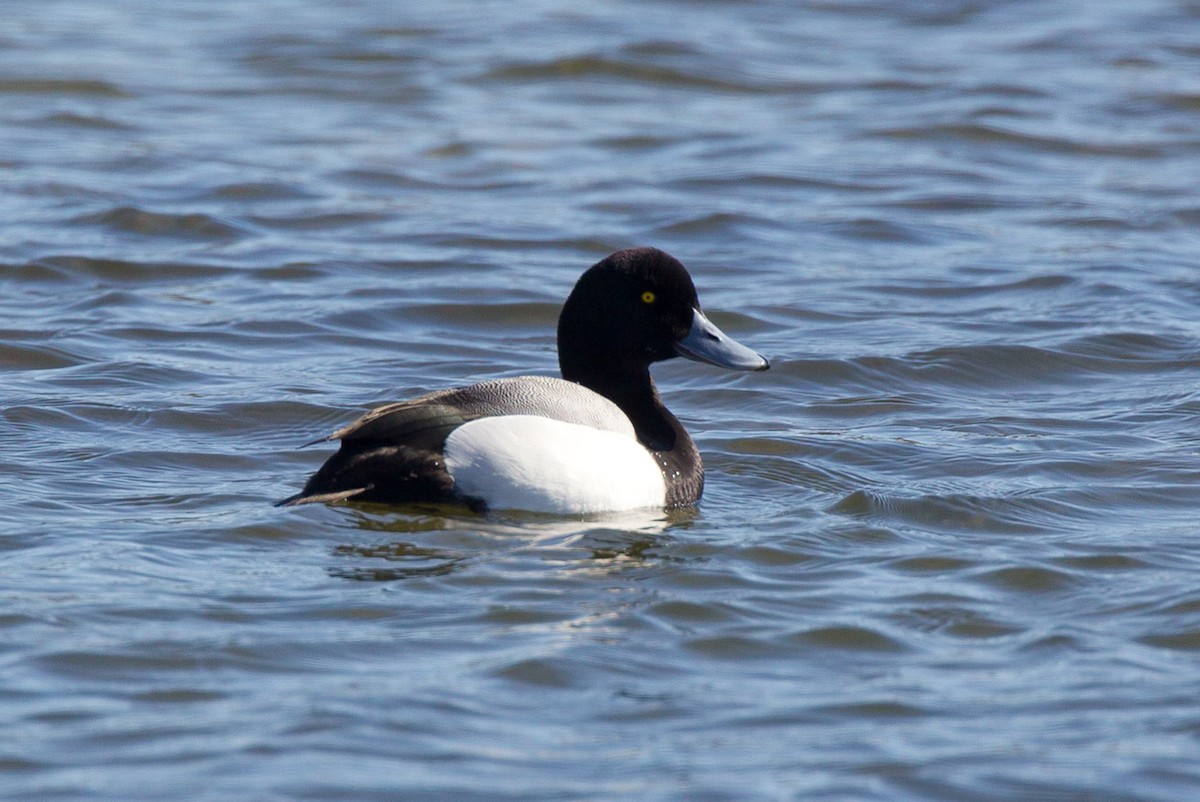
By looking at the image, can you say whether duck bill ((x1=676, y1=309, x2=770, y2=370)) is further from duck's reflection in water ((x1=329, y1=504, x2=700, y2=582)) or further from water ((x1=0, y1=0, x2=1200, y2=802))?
duck's reflection in water ((x1=329, y1=504, x2=700, y2=582))

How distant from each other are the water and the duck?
0.13m

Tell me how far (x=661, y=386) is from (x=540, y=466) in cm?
263

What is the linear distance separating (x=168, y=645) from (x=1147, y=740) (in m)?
2.57

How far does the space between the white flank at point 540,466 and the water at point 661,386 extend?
11 cm

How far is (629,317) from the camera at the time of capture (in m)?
6.94

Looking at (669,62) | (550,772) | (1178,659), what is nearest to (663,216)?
(669,62)

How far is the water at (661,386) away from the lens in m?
4.55

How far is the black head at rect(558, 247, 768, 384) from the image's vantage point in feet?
22.6

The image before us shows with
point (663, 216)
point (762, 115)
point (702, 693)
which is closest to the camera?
point (702, 693)

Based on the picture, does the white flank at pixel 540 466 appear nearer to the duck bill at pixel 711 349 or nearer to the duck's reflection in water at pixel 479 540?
the duck's reflection in water at pixel 479 540

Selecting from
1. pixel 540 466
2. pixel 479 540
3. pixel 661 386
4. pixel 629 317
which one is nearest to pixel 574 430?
pixel 540 466

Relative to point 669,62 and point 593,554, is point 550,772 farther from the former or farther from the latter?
point 669,62

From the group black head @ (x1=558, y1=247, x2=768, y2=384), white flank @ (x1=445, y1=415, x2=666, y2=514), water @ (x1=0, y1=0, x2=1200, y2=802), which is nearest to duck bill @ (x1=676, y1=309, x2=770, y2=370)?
black head @ (x1=558, y1=247, x2=768, y2=384)

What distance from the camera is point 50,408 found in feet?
25.8
